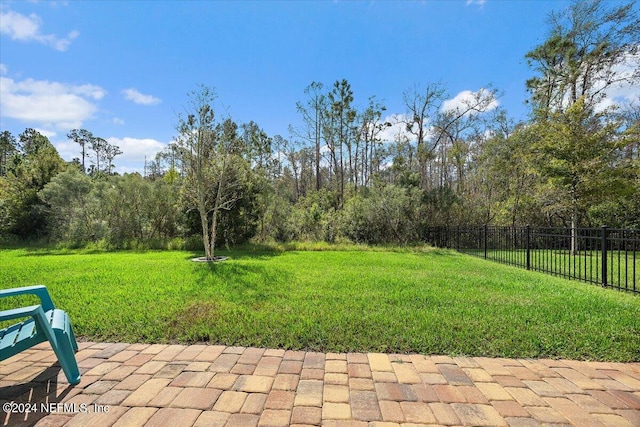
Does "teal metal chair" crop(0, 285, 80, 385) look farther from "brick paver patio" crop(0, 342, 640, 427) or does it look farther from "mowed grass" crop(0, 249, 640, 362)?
"mowed grass" crop(0, 249, 640, 362)

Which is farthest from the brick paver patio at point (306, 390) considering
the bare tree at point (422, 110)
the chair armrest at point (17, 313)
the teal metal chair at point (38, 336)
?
the bare tree at point (422, 110)

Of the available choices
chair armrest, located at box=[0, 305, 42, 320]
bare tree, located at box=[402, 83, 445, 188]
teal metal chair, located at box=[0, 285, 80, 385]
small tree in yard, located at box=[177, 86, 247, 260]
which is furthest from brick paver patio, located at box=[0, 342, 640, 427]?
bare tree, located at box=[402, 83, 445, 188]

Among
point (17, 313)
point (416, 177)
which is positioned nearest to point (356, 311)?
point (17, 313)

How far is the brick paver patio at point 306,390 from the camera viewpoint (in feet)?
5.55

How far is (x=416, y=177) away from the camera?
12.9 meters

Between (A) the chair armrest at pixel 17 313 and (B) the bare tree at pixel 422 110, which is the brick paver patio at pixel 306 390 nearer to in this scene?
(A) the chair armrest at pixel 17 313

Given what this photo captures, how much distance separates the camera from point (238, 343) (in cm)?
270

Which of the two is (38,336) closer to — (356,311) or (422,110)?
(356,311)

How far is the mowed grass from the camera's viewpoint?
269 cm

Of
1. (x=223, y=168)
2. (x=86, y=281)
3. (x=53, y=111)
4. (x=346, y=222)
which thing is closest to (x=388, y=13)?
(x=223, y=168)

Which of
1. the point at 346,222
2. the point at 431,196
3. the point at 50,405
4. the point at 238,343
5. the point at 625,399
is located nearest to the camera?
the point at 50,405

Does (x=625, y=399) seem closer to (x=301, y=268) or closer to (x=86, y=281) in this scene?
(x=301, y=268)

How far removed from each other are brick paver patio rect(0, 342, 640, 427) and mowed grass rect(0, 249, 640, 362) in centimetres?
23

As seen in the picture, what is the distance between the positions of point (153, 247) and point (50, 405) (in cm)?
991
